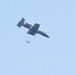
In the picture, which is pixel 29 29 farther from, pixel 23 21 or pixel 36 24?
pixel 23 21

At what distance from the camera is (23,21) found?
167000 millimetres

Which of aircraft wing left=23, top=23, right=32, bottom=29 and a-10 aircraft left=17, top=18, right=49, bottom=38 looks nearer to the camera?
a-10 aircraft left=17, top=18, right=49, bottom=38

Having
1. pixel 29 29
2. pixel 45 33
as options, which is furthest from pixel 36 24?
pixel 45 33

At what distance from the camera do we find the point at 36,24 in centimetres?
14900

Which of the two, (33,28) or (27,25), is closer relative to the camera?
(33,28)

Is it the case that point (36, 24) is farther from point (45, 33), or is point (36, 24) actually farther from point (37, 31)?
point (45, 33)

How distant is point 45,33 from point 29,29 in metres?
16.0

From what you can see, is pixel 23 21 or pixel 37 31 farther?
pixel 23 21

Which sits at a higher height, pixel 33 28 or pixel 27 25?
pixel 27 25

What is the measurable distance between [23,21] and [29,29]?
52.1ft

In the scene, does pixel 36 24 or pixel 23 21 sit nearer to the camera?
pixel 36 24

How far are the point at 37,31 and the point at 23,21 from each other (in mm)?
13777

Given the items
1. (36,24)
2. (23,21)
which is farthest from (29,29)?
(23,21)

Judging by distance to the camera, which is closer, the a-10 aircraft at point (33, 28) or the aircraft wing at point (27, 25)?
the a-10 aircraft at point (33, 28)
